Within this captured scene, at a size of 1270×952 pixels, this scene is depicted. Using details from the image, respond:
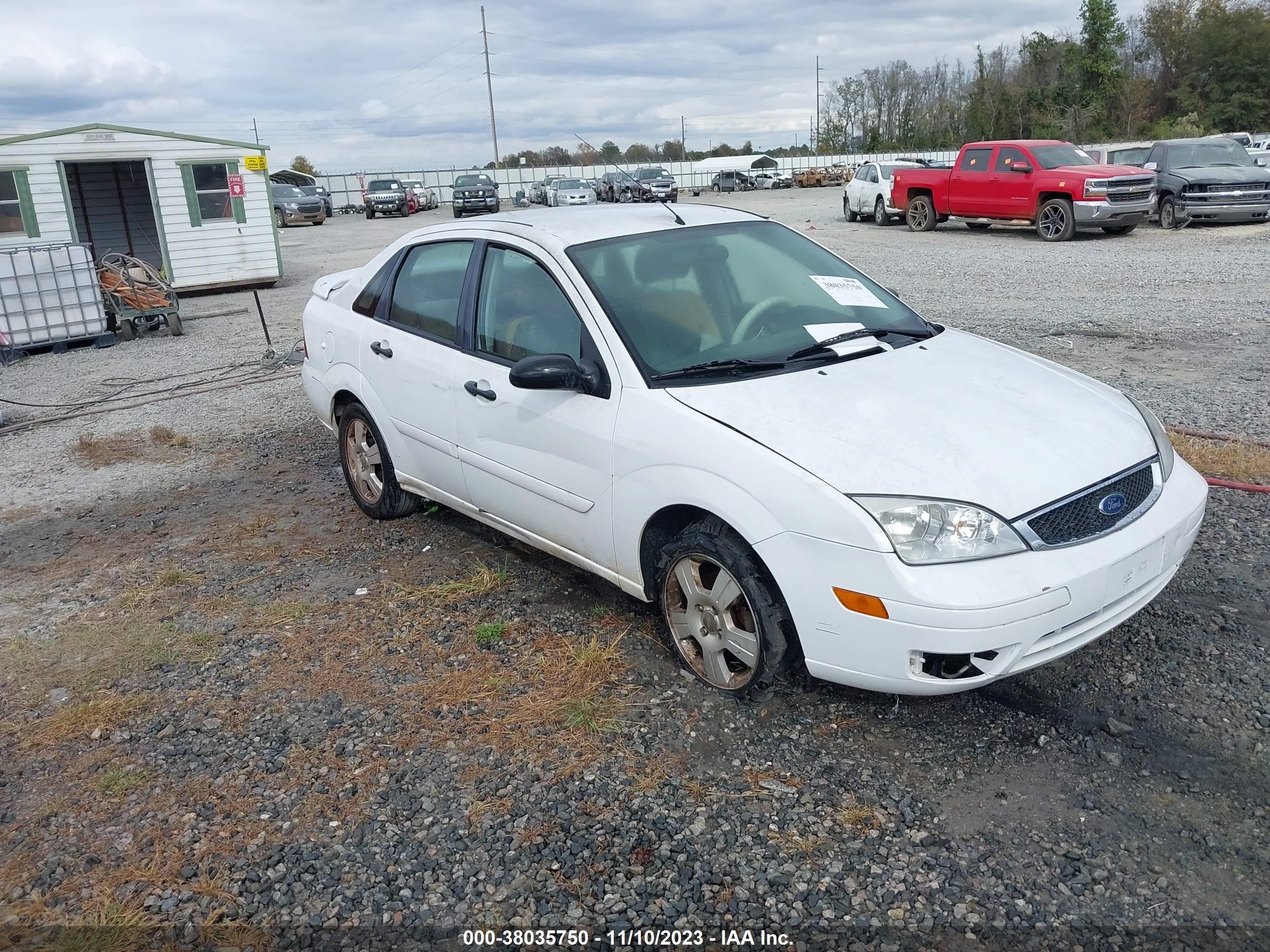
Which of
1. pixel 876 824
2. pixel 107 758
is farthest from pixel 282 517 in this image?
pixel 876 824

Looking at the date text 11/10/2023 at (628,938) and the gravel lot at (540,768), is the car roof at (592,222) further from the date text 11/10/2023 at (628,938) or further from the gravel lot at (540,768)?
the date text 11/10/2023 at (628,938)

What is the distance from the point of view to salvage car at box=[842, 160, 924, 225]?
24297 millimetres

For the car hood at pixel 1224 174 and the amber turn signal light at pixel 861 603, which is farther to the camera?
the car hood at pixel 1224 174

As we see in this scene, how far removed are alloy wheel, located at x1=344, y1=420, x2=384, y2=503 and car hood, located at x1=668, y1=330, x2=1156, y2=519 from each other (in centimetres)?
248

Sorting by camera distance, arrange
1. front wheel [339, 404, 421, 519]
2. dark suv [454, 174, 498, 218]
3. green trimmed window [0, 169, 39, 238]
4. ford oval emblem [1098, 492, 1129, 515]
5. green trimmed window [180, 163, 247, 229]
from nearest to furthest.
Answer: ford oval emblem [1098, 492, 1129, 515], front wheel [339, 404, 421, 519], green trimmed window [0, 169, 39, 238], green trimmed window [180, 163, 247, 229], dark suv [454, 174, 498, 218]

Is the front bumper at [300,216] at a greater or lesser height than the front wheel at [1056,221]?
greater

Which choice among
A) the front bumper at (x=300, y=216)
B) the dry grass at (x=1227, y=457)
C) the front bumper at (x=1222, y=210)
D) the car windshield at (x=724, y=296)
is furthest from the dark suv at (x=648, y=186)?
the car windshield at (x=724, y=296)

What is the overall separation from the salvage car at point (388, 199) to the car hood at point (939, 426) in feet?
144

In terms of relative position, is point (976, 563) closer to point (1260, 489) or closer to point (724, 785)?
point (724, 785)

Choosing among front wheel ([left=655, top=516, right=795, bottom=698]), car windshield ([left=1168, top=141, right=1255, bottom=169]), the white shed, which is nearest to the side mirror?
front wheel ([left=655, top=516, right=795, bottom=698])

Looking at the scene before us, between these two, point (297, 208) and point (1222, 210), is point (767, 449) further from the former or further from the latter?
point (297, 208)

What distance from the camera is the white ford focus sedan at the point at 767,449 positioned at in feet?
10.0

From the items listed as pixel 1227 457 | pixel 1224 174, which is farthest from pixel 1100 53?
pixel 1227 457

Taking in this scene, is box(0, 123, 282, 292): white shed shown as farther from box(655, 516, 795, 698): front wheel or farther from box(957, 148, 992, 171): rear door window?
box(655, 516, 795, 698): front wheel
